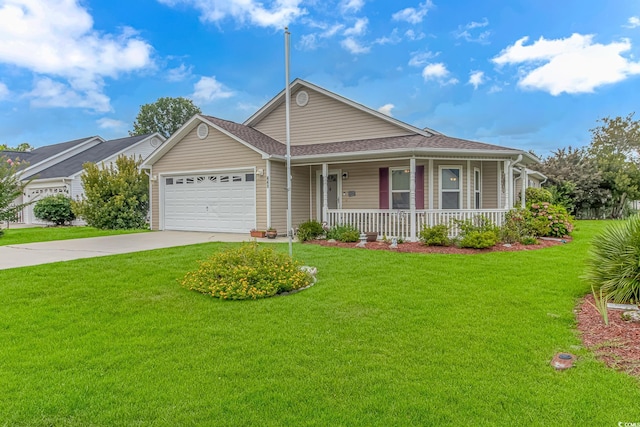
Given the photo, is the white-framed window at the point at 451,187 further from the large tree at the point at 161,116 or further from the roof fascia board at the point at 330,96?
the large tree at the point at 161,116

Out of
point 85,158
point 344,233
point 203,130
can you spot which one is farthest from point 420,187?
point 85,158

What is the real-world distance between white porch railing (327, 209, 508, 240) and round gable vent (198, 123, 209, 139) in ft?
19.4

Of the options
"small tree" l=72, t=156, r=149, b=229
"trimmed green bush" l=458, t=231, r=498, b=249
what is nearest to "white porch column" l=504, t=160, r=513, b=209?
"trimmed green bush" l=458, t=231, r=498, b=249

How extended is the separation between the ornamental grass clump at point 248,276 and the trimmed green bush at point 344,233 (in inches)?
191

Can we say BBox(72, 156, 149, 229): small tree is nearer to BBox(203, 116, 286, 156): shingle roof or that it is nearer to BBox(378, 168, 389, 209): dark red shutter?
BBox(203, 116, 286, 156): shingle roof

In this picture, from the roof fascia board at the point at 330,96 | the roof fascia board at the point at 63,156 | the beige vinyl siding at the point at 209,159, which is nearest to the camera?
the beige vinyl siding at the point at 209,159

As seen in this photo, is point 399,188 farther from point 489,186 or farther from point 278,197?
point 278,197

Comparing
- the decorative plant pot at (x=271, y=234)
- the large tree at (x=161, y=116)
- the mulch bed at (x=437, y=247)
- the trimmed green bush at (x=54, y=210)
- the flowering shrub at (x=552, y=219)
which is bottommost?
the mulch bed at (x=437, y=247)

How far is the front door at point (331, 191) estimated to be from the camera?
14188 mm

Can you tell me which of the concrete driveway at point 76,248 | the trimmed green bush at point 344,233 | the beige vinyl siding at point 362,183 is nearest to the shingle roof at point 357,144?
the beige vinyl siding at point 362,183

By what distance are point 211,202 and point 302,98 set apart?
18.5 feet

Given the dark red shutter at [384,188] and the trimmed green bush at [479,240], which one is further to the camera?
the dark red shutter at [384,188]

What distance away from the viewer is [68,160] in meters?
25.7

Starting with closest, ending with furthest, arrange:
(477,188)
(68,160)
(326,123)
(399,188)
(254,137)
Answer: (399,188), (477,188), (254,137), (326,123), (68,160)
